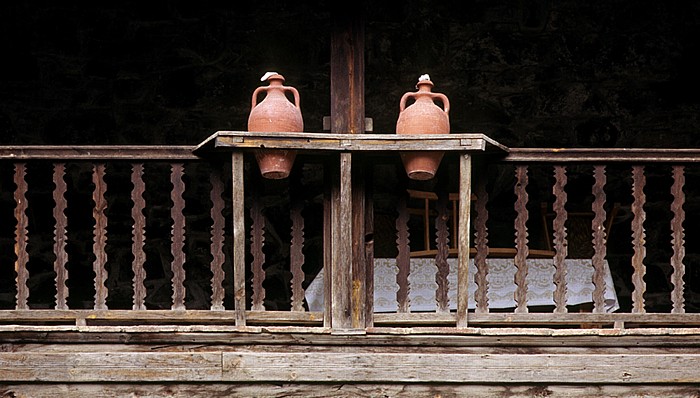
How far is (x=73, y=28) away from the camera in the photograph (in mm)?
6543

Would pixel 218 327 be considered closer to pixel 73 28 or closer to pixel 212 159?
pixel 212 159

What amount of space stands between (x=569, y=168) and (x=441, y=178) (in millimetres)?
2553

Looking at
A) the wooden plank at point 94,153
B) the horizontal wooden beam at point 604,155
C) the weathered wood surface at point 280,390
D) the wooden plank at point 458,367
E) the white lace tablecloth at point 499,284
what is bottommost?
the weathered wood surface at point 280,390

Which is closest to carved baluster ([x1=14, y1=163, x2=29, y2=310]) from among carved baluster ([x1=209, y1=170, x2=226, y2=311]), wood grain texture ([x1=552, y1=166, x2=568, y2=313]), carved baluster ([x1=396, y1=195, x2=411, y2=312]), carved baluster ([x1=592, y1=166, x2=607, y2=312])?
carved baluster ([x1=209, y1=170, x2=226, y2=311])

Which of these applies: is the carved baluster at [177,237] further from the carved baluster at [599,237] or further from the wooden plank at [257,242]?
the carved baluster at [599,237]

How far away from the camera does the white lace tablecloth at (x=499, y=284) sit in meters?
4.92

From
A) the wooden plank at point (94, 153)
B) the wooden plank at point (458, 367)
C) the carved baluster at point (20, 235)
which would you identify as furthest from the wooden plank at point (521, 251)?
the carved baluster at point (20, 235)

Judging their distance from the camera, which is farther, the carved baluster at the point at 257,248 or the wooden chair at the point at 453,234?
the wooden chair at the point at 453,234

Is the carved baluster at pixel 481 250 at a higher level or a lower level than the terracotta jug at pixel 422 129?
lower

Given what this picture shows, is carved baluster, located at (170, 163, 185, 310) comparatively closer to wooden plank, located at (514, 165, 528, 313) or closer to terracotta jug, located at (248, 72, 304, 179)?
terracotta jug, located at (248, 72, 304, 179)

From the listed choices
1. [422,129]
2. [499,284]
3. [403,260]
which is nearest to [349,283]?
[403,260]

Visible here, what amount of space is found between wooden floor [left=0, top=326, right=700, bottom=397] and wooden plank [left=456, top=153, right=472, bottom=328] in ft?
0.51

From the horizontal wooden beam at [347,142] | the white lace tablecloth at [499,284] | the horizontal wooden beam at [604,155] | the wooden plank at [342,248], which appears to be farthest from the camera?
the white lace tablecloth at [499,284]

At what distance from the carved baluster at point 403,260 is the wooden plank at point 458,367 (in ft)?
0.83
